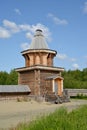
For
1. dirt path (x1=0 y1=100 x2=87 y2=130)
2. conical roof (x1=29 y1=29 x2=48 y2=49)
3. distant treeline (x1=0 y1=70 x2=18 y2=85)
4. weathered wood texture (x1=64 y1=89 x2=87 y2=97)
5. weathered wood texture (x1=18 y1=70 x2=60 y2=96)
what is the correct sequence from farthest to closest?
1. distant treeline (x1=0 y1=70 x2=18 y2=85)
2. weathered wood texture (x1=64 y1=89 x2=87 y2=97)
3. conical roof (x1=29 y1=29 x2=48 y2=49)
4. weathered wood texture (x1=18 y1=70 x2=60 y2=96)
5. dirt path (x1=0 y1=100 x2=87 y2=130)

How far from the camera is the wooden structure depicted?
32656 millimetres

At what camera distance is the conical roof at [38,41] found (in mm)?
35062

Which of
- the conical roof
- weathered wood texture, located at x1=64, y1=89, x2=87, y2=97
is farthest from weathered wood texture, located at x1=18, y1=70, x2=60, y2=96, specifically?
weathered wood texture, located at x1=64, y1=89, x2=87, y2=97

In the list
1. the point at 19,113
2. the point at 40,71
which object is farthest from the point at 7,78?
the point at 19,113

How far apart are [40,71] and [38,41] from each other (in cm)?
483

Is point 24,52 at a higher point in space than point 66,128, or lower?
higher

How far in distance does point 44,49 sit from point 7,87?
687cm

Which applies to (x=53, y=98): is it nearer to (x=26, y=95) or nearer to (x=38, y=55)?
(x=26, y=95)

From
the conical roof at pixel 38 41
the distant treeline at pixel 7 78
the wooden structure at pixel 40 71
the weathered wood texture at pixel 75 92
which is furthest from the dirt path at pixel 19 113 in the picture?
the distant treeline at pixel 7 78

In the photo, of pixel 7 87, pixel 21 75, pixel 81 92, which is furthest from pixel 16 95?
pixel 81 92

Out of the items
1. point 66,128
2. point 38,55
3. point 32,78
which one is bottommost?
point 66,128

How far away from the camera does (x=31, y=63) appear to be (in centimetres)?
3469

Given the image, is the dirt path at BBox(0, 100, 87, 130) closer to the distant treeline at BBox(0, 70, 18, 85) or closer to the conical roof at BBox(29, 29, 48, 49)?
the conical roof at BBox(29, 29, 48, 49)

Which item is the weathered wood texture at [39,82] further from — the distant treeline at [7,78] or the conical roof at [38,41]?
the distant treeline at [7,78]
